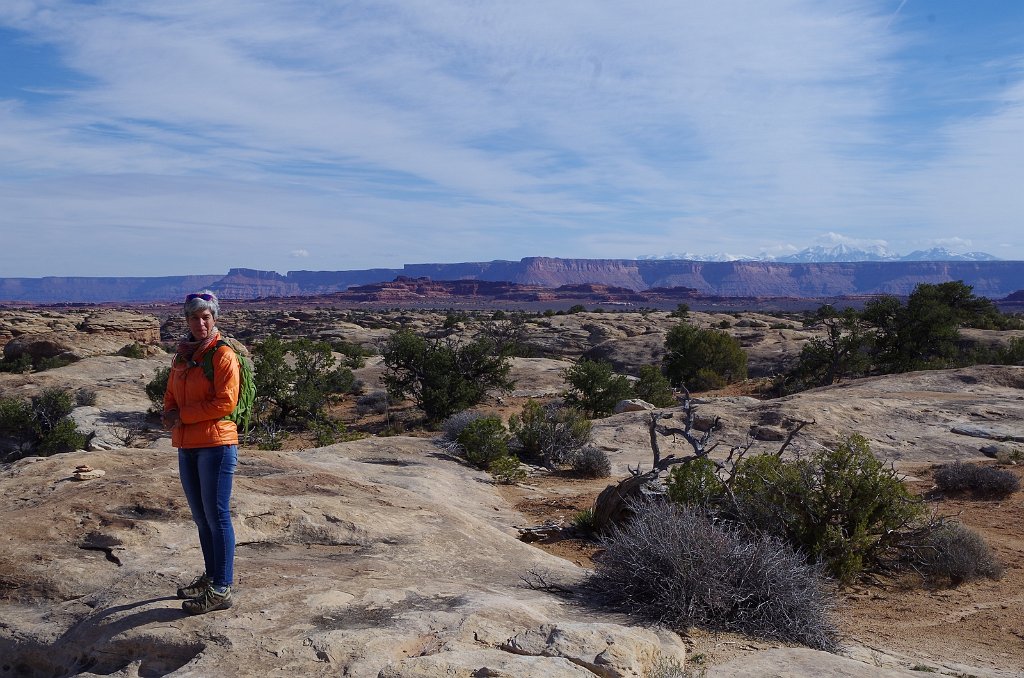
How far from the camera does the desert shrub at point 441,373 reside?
→ 18547 millimetres

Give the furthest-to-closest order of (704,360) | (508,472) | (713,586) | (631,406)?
1. (704,360)
2. (631,406)
3. (508,472)
4. (713,586)

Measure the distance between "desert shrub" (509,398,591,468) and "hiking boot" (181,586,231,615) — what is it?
9.23m

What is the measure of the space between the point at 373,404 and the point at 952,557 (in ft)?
52.2

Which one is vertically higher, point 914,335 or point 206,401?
point 206,401

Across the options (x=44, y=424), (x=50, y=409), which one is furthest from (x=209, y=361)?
(x=50, y=409)

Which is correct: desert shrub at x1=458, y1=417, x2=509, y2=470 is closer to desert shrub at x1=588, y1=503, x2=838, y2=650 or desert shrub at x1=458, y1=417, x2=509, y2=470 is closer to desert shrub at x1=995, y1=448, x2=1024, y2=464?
desert shrub at x1=588, y1=503, x2=838, y2=650

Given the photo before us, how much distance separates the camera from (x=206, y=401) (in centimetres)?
Result: 442

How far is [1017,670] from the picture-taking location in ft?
16.8

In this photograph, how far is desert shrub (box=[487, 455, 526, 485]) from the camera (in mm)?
11719

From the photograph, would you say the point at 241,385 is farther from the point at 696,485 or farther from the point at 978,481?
the point at 978,481

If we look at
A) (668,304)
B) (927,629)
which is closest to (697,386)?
(927,629)

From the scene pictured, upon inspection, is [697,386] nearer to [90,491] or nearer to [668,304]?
[90,491]

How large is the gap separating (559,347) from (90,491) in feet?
110

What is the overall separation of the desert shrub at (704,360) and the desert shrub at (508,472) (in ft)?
48.2
